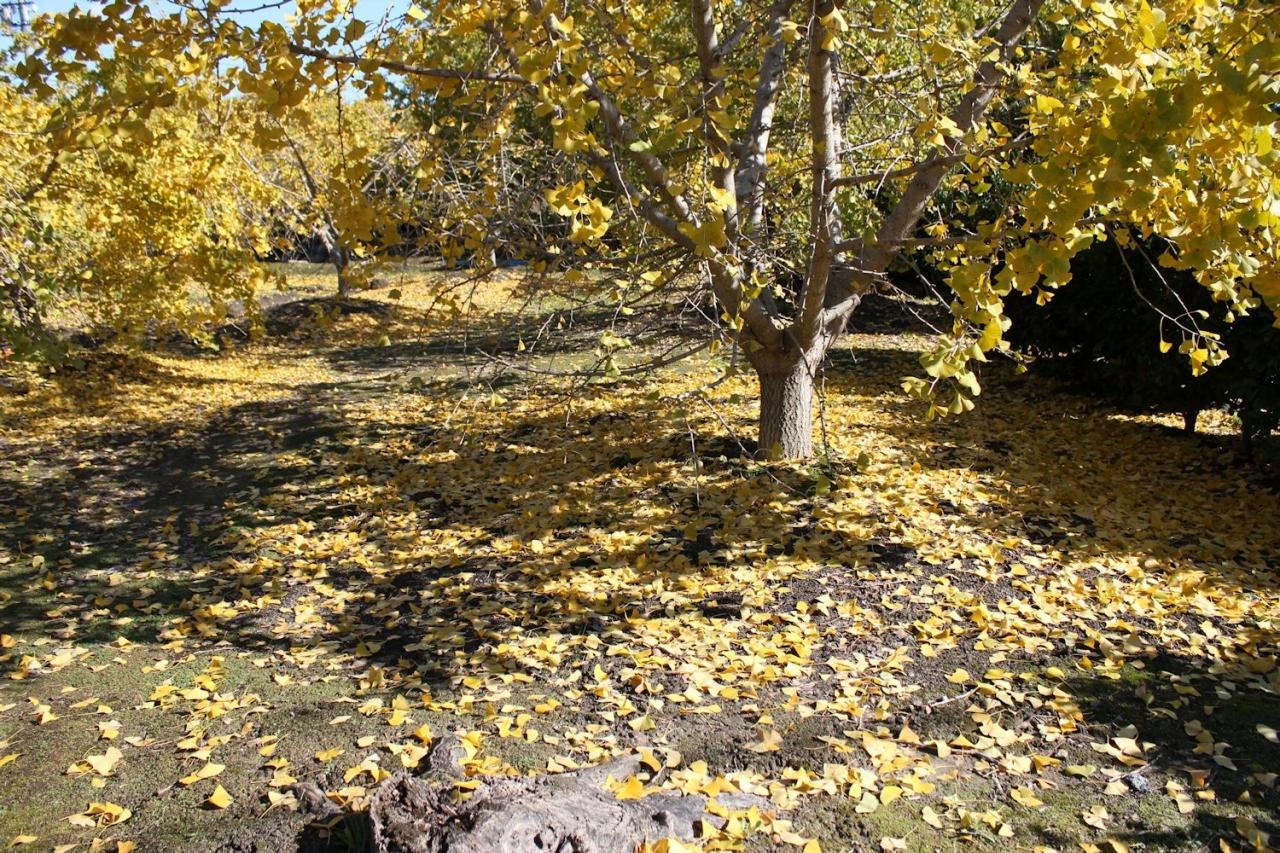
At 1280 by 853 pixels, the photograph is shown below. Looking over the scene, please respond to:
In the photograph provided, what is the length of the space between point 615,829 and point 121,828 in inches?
61.2

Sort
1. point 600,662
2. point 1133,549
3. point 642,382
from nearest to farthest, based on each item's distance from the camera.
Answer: point 600,662 < point 1133,549 < point 642,382

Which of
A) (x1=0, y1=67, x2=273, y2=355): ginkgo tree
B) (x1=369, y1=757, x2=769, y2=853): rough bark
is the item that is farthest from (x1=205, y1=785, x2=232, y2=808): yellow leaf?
(x1=0, y1=67, x2=273, y2=355): ginkgo tree

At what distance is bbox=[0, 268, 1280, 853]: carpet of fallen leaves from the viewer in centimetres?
285

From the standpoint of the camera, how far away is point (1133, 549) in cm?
496

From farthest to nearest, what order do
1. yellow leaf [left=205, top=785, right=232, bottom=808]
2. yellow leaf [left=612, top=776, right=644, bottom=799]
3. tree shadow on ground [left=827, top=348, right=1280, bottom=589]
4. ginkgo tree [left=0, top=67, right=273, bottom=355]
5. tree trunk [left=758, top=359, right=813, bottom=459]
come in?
ginkgo tree [left=0, top=67, right=273, bottom=355] < tree trunk [left=758, top=359, right=813, bottom=459] < tree shadow on ground [left=827, top=348, right=1280, bottom=589] < yellow leaf [left=205, top=785, right=232, bottom=808] < yellow leaf [left=612, top=776, right=644, bottom=799]

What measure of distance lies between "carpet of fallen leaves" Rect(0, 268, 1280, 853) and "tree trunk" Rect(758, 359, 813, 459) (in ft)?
0.77

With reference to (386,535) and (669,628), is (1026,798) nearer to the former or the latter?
(669,628)

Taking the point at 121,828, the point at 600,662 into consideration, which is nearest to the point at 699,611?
the point at 600,662

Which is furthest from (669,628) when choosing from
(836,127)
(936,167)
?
(836,127)

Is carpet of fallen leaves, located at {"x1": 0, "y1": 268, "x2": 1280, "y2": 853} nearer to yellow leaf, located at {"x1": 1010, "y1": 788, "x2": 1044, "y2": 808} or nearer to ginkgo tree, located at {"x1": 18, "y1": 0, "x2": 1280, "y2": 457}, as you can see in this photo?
yellow leaf, located at {"x1": 1010, "y1": 788, "x2": 1044, "y2": 808}

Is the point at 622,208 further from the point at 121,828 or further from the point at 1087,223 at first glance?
the point at 121,828

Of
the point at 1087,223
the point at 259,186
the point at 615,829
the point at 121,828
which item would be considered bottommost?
the point at 121,828

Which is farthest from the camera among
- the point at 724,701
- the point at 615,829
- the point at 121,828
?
the point at 724,701

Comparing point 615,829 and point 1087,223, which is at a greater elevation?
point 1087,223
